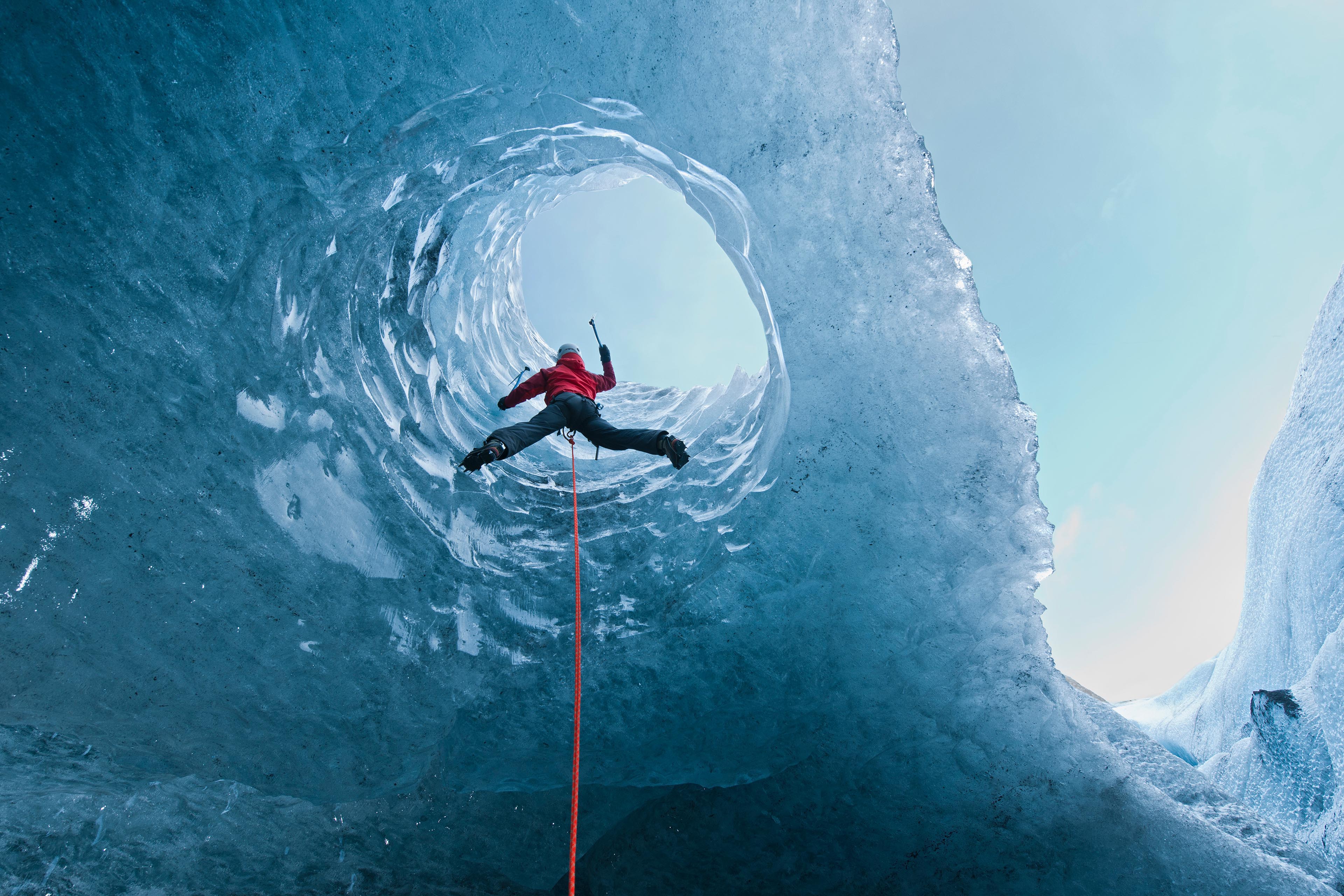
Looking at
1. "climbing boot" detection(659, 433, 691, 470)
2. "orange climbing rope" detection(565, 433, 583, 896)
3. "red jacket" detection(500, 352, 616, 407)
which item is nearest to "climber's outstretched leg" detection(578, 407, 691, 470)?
"climbing boot" detection(659, 433, 691, 470)

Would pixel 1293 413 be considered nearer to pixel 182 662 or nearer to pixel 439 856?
pixel 439 856

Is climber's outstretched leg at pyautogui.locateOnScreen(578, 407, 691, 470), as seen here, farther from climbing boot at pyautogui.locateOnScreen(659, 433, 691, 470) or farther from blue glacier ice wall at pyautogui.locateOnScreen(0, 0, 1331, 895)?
blue glacier ice wall at pyautogui.locateOnScreen(0, 0, 1331, 895)

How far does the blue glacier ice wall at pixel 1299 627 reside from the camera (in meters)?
3.43

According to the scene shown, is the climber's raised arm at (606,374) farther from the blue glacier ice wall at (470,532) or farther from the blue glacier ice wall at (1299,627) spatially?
the blue glacier ice wall at (1299,627)

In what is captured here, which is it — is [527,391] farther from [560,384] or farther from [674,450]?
[674,450]

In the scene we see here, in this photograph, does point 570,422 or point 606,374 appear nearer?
point 570,422

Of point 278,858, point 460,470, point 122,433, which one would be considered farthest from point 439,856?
point 122,433

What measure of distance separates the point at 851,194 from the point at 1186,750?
719 cm

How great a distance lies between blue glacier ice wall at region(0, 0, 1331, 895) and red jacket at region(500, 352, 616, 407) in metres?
0.78

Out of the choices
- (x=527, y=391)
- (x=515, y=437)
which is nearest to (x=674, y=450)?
(x=515, y=437)

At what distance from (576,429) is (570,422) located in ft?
0.29

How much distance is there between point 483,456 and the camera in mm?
2912

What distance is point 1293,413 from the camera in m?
4.47

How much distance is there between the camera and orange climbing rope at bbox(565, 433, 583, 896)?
6.16 ft
